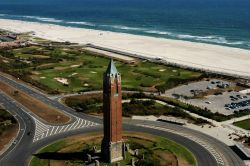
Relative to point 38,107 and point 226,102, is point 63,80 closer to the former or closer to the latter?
point 38,107

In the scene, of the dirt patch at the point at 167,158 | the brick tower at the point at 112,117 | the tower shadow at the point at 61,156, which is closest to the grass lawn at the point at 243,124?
the dirt patch at the point at 167,158

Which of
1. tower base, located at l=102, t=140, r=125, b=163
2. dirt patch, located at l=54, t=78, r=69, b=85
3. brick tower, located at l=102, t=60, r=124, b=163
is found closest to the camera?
brick tower, located at l=102, t=60, r=124, b=163

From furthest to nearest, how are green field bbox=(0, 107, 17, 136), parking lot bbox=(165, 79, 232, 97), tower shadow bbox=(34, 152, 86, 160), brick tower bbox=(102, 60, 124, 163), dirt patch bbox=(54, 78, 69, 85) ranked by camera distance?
dirt patch bbox=(54, 78, 69, 85), parking lot bbox=(165, 79, 232, 97), green field bbox=(0, 107, 17, 136), tower shadow bbox=(34, 152, 86, 160), brick tower bbox=(102, 60, 124, 163)

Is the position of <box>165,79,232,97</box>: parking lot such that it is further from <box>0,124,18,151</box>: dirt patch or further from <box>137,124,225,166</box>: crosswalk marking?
<box>0,124,18,151</box>: dirt patch

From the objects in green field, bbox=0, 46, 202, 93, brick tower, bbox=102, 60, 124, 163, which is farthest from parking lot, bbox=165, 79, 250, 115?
brick tower, bbox=102, 60, 124, 163

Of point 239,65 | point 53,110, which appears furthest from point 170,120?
point 239,65

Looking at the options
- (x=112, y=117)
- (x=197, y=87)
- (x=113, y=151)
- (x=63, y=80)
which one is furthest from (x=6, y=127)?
(x=197, y=87)

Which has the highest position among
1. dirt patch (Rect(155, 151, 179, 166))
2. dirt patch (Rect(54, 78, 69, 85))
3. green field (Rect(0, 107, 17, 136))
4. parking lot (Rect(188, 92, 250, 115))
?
parking lot (Rect(188, 92, 250, 115))
